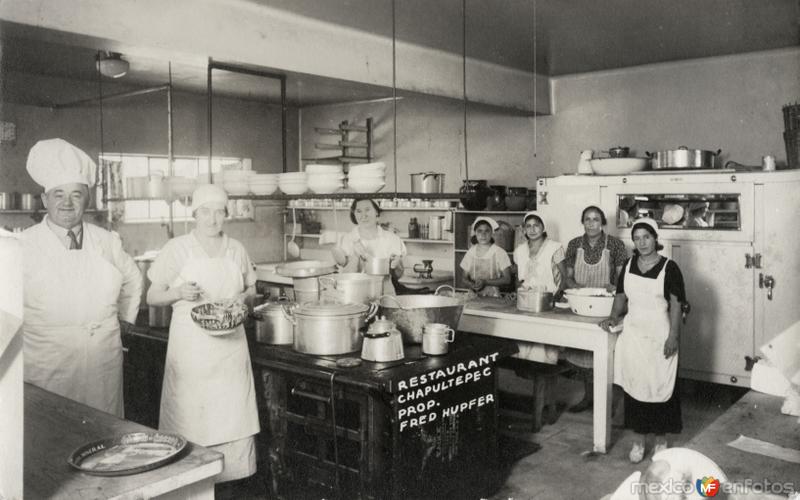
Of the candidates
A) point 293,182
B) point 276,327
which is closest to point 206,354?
point 276,327

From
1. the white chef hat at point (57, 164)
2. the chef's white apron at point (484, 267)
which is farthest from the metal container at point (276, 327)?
the chef's white apron at point (484, 267)

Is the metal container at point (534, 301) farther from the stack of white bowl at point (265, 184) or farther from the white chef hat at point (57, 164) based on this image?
the white chef hat at point (57, 164)

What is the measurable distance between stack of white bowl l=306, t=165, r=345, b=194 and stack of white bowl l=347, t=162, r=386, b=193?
0.26 m

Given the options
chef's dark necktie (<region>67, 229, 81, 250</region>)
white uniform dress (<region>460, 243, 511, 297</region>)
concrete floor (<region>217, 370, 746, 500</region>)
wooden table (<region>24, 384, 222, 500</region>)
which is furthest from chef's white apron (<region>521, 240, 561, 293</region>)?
wooden table (<region>24, 384, 222, 500</region>)

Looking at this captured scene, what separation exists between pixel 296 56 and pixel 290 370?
288cm

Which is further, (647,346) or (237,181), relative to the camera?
(237,181)

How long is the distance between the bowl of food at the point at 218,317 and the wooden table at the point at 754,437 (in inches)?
90.1

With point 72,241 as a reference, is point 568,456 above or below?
below

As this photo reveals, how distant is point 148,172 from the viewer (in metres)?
9.39

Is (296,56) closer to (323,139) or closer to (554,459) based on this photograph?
(554,459)

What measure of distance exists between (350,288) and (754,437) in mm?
2465

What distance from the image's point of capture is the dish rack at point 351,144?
10035mm

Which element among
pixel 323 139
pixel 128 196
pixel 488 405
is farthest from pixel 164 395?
pixel 323 139

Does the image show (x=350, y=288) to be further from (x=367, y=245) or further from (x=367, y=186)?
(x=367, y=245)
